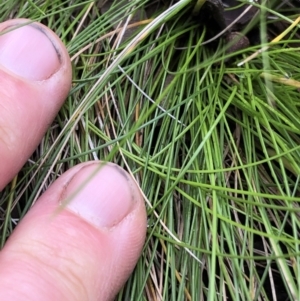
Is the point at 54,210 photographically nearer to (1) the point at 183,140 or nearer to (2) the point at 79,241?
(2) the point at 79,241

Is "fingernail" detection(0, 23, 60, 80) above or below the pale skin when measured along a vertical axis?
above

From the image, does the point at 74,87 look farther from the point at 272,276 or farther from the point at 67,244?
the point at 272,276

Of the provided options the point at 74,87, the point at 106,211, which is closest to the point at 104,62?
the point at 74,87

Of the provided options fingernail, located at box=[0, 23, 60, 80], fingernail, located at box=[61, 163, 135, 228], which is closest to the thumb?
fingernail, located at box=[61, 163, 135, 228]

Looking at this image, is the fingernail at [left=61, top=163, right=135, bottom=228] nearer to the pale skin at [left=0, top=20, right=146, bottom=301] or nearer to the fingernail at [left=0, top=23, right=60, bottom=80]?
the pale skin at [left=0, top=20, right=146, bottom=301]

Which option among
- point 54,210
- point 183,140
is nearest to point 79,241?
point 54,210

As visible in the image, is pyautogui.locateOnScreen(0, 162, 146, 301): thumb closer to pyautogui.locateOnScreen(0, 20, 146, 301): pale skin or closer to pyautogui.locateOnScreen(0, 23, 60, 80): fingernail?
pyautogui.locateOnScreen(0, 20, 146, 301): pale skin

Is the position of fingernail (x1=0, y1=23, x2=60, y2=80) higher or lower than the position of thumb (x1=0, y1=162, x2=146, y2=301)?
higher
